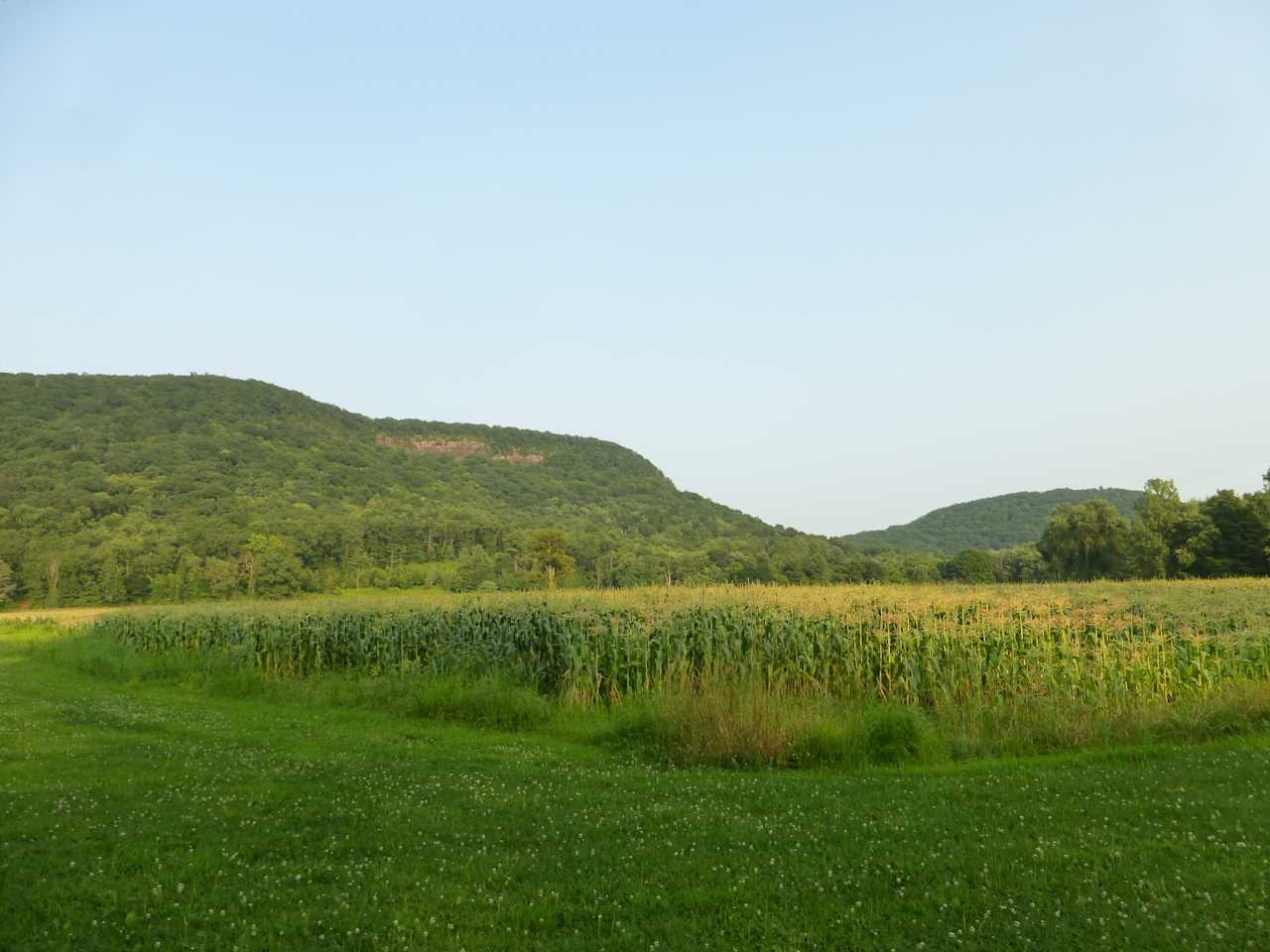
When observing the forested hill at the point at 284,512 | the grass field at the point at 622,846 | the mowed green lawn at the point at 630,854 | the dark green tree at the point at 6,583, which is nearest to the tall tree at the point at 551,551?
the forested hill at the point at 284,512

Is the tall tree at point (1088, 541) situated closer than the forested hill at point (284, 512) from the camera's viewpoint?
No

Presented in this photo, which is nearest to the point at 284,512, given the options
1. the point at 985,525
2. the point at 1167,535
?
the point at 1167,535

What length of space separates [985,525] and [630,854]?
147671 mm

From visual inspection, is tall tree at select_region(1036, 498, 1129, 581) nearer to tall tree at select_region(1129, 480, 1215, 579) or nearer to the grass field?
tall tree at select_region(1129, 480, 1215, 579)

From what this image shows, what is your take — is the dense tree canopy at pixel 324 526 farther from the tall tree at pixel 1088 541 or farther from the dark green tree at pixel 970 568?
the dark green tree at pixel 970 568

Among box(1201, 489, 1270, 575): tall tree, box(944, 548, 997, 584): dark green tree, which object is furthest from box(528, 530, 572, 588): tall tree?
box(1201, 489, 1270, 575): tall tree

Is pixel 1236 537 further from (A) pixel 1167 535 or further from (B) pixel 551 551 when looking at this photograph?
(B) pixel 551 551

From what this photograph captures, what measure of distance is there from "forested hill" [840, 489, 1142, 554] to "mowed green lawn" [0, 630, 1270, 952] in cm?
11918

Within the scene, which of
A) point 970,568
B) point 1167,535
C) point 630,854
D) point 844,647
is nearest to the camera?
point 630,854

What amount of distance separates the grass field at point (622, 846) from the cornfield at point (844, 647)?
2887 millimetres

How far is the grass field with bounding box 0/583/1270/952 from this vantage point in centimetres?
482

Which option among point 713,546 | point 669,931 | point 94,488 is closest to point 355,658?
point 669,931

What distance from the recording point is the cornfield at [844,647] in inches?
560

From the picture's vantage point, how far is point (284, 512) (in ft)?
245
